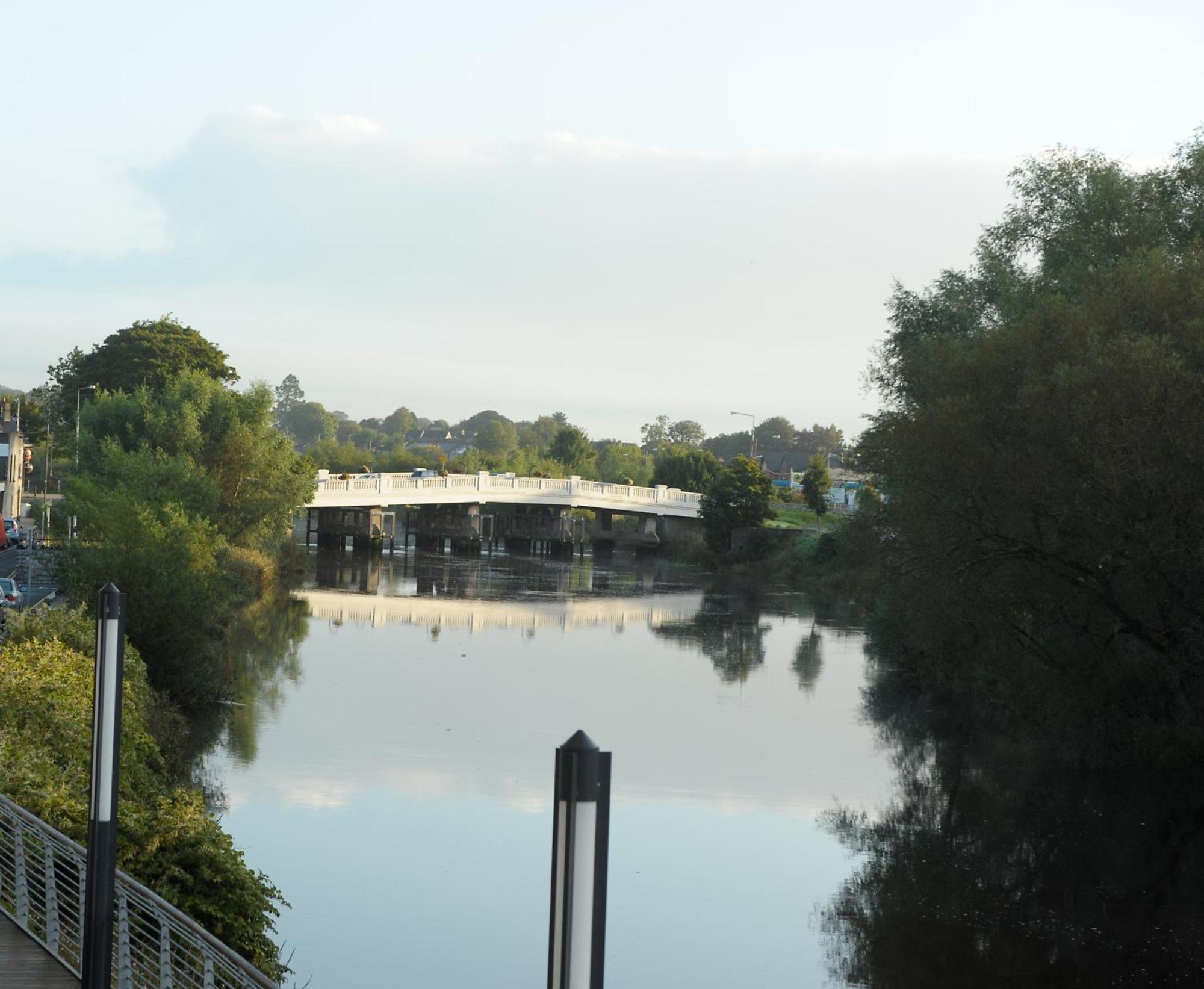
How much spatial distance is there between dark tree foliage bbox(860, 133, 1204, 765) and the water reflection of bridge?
1929cm

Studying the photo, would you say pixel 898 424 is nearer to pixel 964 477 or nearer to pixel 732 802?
pixel 964 477

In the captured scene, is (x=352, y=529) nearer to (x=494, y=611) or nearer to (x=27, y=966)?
(x=494, y=611)

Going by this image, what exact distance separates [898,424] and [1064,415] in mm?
3159

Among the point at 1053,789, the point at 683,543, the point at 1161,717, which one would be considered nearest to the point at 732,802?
the point at 1053,789

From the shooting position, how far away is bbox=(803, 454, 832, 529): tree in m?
67.6

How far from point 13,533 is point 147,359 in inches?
340

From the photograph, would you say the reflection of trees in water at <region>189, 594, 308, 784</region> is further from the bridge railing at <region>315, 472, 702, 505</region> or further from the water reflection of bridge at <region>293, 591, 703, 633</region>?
the bridge railing at <region>315, 472, 702, 505</region>

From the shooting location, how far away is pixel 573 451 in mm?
104500

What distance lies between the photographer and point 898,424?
68.1ft

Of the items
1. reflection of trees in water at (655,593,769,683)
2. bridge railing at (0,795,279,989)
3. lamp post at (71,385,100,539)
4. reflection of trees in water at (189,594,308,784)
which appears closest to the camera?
bridge railing at (0,795,279,989)

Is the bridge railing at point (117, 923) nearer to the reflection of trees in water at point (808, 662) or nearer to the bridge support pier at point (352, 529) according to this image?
the reflection of trees in water at point (808, 662)

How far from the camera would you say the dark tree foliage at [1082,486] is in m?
17.5

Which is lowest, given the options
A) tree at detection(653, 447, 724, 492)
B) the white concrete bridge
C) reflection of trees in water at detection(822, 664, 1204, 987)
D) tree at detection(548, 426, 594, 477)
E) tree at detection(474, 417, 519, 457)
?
reflection of trees in water at detection(822, 664, 1204, 987)

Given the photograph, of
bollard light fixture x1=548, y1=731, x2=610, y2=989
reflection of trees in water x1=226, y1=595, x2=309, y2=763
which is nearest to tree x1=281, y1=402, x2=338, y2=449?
reflection of trees in water x1=226, y1=595, x2=309, y2=763
